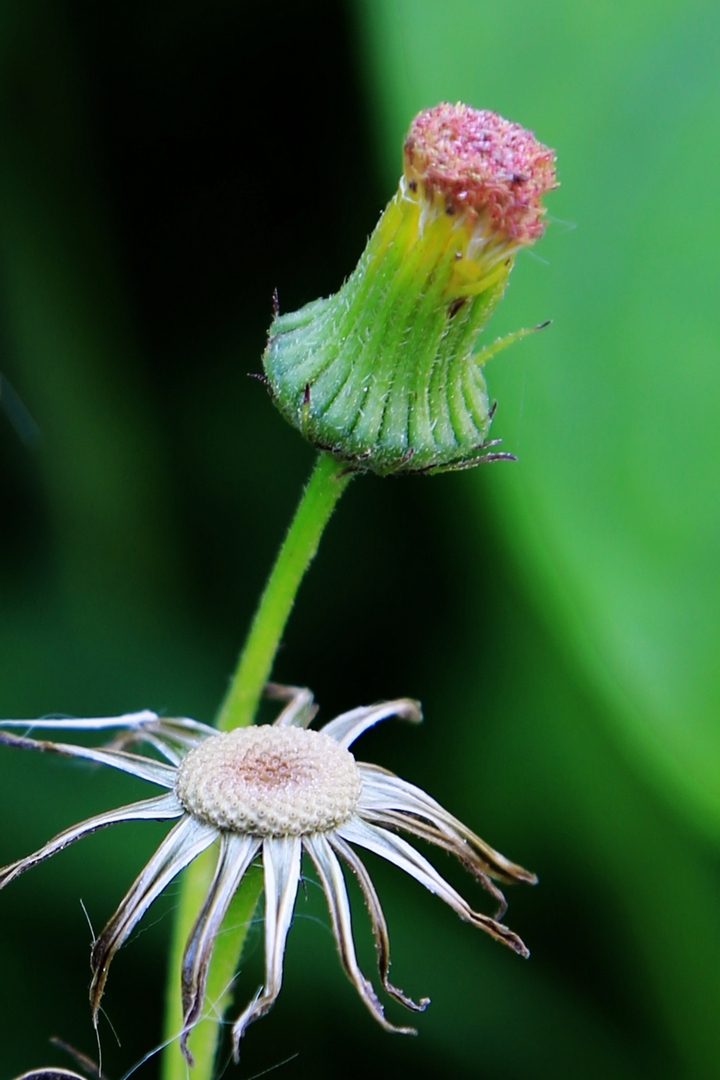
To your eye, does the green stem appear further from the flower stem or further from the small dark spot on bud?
the small dark spot on bud

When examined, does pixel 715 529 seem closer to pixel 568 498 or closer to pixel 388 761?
pixel 568 498

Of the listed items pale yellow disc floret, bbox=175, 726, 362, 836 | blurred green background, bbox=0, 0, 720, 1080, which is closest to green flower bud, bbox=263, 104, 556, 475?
pale yellow disc floret, bbox=175, 726, 362, 836

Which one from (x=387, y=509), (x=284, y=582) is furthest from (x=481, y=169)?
(x=387, y=509)

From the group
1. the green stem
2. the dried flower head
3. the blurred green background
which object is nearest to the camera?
the dried flower head

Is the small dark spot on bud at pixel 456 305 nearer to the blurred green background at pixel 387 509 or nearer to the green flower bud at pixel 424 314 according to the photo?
the green flower bud at pixel 424 314

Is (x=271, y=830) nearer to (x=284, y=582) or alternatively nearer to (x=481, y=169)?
(x=284, y=582)

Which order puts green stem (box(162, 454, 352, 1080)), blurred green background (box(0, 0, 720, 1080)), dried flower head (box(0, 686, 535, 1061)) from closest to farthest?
dried flower head (box(0, 686, 535, 1061))
green stem (box(162, 454, 352, 1080))
blurred green background (box(0, 0, 720, 1080))

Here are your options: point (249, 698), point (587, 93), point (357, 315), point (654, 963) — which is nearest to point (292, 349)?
point (357, 315)
